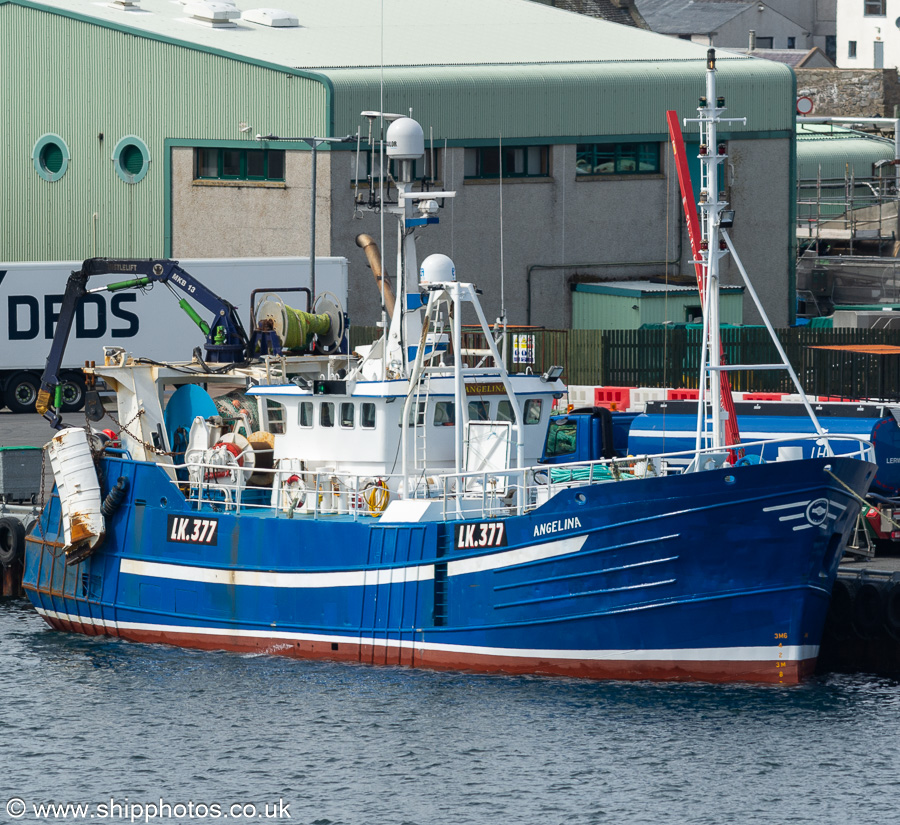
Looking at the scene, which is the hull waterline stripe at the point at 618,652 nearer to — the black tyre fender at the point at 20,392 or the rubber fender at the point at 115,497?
the rubber fender at the point at 115,497

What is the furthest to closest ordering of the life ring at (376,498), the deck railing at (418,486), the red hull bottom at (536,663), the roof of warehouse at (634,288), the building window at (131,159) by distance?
the building window at (131,159), the roof of warehouse at (634,288), the life ring at (376,498), the deck railing at (418,486), the red hull bottom at (536,663)

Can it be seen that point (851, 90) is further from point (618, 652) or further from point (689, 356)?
point (618, 652)

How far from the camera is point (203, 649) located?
2792 centimetres

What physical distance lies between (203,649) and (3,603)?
25.3 feet

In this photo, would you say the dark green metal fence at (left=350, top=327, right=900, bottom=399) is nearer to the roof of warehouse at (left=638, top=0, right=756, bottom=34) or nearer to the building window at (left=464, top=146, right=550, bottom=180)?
the building window at (left=464, top=146, right=550, bottom=180)

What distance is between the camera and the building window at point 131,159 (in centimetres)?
5419

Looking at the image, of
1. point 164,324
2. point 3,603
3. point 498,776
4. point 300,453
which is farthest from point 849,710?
point 164,324

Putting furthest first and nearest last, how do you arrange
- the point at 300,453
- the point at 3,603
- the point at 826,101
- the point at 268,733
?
the point at 826,101, the point at 3,603, the point at 300,453, the point at 268,733

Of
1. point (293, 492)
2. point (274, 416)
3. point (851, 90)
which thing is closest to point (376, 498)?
point (293, 492)

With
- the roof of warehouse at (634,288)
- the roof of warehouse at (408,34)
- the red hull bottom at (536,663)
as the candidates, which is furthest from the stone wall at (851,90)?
the red hull bottom at (536,663)

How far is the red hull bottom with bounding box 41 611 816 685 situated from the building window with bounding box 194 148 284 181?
27.2 metres

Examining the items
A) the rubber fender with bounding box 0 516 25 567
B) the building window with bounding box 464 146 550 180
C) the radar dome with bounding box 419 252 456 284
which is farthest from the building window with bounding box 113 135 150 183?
the radar dome with bounding box 419 252 456 284

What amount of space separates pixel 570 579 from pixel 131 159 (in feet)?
111

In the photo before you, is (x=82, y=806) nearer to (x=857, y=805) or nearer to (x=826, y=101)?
(x=857, y=805)
